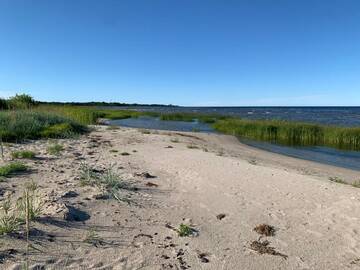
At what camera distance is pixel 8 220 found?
550 cm

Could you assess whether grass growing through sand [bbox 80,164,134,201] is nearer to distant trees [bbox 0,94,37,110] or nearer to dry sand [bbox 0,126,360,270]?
dry sand [bbox 0,126,360,270]

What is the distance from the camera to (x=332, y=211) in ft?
24.1

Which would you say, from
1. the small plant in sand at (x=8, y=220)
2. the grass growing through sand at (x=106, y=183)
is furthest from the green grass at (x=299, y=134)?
the small plant in sand at (x=8, y=220)

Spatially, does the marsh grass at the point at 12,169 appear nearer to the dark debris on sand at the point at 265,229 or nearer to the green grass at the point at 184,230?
the green grass at the point at 184,230

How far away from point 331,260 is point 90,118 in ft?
111

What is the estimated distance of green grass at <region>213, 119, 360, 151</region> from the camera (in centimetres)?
2711

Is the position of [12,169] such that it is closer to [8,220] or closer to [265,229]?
[8,220]

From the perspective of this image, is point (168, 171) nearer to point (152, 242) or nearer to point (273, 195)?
point (273, 195)

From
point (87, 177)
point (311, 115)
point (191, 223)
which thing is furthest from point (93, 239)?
point (311, 115)

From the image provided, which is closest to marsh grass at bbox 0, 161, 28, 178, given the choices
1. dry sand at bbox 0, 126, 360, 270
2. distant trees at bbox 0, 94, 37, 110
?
dry sand at bbox 0, 126, 360, 270

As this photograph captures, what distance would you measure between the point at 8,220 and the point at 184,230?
2.62 meters

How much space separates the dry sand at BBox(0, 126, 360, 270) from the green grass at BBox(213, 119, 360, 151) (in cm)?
1882

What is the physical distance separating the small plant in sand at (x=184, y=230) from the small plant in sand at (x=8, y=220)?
2.40 metres

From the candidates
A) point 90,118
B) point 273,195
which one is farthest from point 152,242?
point 90,118
